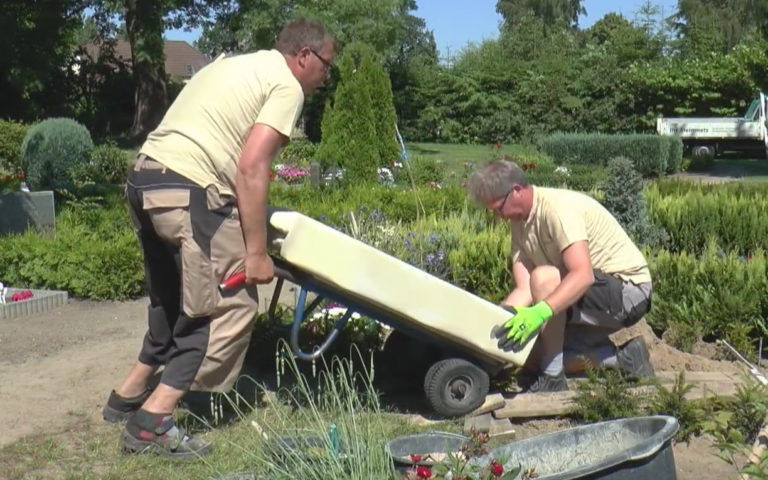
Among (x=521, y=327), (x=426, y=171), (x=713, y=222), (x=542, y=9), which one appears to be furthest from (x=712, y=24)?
(x=521, y=327)

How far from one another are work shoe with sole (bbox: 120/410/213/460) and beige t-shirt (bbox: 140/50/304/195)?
3.10ft

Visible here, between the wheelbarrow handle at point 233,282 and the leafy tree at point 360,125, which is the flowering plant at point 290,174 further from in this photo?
the wheelbarrow handle at point 233,282

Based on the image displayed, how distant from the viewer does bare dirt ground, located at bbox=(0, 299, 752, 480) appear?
4290 mm

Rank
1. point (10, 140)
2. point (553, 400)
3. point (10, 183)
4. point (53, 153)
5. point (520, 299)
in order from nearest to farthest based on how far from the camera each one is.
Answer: point (553, 400)
point (520, 299)
point (53, 153)
point (10, 183)
point (10, 140)

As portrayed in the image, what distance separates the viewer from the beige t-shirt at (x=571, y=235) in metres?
4.39

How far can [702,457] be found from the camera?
4070mm

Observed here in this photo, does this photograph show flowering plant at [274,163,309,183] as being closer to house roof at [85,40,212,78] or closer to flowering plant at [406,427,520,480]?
flowering plant at [406,427,520,480]

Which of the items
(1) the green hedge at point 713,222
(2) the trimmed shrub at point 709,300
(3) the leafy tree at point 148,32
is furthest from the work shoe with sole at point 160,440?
(3) the leafy tree at point 148,32

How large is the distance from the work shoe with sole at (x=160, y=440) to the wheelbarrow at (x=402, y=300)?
22.1 inches

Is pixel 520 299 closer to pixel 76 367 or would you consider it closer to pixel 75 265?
pixel 76 367

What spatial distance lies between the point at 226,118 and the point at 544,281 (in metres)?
1.62

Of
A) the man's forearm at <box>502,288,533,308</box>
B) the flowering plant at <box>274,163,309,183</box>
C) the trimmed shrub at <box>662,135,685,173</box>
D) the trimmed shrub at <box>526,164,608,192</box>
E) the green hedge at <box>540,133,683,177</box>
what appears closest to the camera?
the man's forearm at <box>502,288,533,308</box>

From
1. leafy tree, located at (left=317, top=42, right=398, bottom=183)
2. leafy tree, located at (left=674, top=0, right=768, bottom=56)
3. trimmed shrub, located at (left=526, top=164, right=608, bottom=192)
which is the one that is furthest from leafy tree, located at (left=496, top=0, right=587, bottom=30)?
leafy tree, located at (left=317, top=42, right=398, bottom=183)

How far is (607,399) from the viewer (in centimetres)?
416
